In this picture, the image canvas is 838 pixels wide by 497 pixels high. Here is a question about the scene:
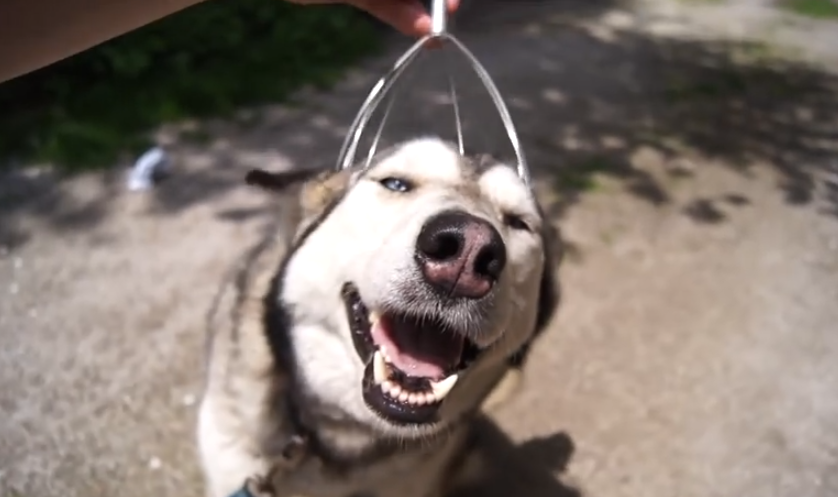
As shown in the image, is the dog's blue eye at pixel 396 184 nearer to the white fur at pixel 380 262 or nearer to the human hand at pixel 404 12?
the white fur at pixel 380 262

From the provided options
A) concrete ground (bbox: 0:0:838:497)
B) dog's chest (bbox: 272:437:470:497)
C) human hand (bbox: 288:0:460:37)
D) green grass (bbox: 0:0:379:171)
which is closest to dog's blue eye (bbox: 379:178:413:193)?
human hand (bbox: 288:0:460:37)

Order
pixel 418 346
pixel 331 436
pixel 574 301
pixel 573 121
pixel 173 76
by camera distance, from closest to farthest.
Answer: pixel 418 346 < pixel 331 436 < pixel 574 301 < pixel 173 76 < pixel 573 121

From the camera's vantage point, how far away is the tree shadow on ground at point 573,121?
388 centimetres

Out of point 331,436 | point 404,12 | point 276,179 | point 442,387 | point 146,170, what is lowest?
point 146,170

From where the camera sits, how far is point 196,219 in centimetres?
354

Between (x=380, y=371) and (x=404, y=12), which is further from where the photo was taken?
(x=404, y=12)

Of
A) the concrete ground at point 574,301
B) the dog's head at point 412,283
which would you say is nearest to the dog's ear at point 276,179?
the dog's head at point 412,283

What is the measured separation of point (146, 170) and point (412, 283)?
2424mm

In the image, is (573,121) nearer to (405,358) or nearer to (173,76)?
(173,76)

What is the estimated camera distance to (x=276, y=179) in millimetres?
2027

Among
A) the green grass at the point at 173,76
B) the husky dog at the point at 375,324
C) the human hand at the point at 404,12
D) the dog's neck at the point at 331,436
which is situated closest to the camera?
the husky dog at the point at 375,324

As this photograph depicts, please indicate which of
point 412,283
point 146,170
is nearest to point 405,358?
point 412,283

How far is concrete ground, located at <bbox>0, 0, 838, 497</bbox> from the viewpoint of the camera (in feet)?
8.69

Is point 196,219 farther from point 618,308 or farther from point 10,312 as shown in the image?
point 618,308
